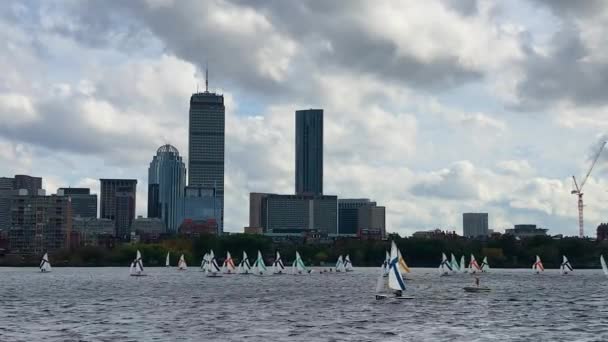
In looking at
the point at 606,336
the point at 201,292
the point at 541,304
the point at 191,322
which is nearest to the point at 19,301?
the point at 201,292

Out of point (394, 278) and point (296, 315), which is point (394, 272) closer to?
point (394, 278)

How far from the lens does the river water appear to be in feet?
286

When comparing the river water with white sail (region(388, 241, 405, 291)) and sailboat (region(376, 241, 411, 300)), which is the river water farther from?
white sail (region(388, 241, 405, 291))

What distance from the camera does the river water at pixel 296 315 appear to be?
87188 millimetres

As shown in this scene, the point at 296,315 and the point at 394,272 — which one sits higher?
the point at 394,272

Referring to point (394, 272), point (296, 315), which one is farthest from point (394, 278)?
point (296, 315)

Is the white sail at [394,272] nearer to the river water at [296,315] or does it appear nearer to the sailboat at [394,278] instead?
the sailboat at [394,278]

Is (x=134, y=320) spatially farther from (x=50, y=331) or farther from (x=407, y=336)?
A: (x=407, y=336)

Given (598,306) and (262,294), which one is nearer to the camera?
(598,306)

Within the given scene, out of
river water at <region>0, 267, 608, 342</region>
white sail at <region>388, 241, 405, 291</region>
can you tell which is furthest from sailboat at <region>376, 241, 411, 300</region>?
river water at <region>0, 267, 608, 342</region>

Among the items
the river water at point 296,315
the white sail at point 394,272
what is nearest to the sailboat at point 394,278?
the white sail at point 394,272

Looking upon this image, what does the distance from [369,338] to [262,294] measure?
69072mm

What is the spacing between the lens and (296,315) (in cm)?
10906

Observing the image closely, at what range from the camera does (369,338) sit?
A: 275 feet
